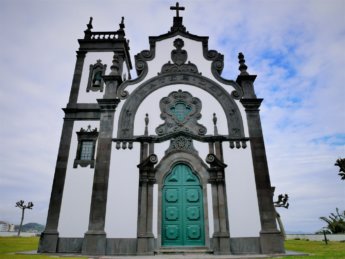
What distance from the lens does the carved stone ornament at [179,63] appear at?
44.4 feet

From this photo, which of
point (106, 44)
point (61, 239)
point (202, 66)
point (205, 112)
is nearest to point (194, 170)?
point (205, 112)

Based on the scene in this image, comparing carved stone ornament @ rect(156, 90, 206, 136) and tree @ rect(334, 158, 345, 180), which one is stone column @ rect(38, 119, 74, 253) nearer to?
carved stone ornament @ rect(156, 90, 206, 136)

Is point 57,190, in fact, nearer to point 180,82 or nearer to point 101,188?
point 101,188

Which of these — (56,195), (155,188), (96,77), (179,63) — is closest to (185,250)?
(155,188)

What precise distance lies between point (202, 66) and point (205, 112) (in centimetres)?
295

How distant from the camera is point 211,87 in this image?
513 inches

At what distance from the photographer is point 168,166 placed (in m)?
11.2

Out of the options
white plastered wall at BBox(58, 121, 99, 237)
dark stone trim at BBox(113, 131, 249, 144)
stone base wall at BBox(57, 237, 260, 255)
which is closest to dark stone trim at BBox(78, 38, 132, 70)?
white plastered wall at BBox(58, 121, 99, 237)

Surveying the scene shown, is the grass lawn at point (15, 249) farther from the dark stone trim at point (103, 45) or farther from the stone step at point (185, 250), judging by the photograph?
the dark stone trim at point (103, 45)

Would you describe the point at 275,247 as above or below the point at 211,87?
below

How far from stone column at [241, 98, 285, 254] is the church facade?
4 cm

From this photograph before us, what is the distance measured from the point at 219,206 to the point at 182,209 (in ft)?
5.33

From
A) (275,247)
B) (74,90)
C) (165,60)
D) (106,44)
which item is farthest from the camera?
(106,44)

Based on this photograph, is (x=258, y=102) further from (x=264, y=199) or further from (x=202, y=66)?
(x=264, y=199)
